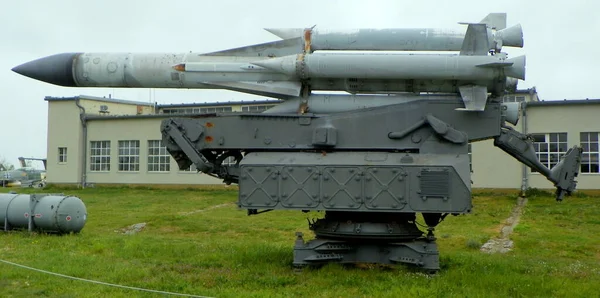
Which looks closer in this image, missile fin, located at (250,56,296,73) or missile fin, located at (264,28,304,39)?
missile fin, located at (250,56,296,73)

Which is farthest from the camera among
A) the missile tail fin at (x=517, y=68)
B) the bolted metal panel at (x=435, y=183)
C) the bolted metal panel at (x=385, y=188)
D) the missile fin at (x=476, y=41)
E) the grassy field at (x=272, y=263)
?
the missile fin at (x=476, y=41)

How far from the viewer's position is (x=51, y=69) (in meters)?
10.7

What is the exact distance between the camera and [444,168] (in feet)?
28.3

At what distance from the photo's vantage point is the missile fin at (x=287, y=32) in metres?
9.97

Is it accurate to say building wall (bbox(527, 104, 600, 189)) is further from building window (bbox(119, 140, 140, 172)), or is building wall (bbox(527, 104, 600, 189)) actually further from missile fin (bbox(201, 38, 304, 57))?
building window (bbox(119, 140, 140, 172))

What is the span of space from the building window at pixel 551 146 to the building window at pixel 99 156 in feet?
65.2

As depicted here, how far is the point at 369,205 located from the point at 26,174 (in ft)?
133

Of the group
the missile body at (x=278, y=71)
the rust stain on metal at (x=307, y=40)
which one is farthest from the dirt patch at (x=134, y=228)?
the rust stain on metal at (x=307, y=40)

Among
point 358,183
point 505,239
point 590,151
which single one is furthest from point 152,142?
point 358,183

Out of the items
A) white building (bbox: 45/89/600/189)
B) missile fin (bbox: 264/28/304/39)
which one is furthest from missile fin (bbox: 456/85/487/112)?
white building (bbox: 45/89/600/189)

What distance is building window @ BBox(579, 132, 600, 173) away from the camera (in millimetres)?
22125

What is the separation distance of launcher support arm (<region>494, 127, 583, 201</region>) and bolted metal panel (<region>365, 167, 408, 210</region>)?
1851mm

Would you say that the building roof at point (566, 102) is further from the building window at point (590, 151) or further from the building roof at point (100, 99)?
the building roof at point (100, 99)

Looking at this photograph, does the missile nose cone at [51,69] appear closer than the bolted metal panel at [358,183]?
No
